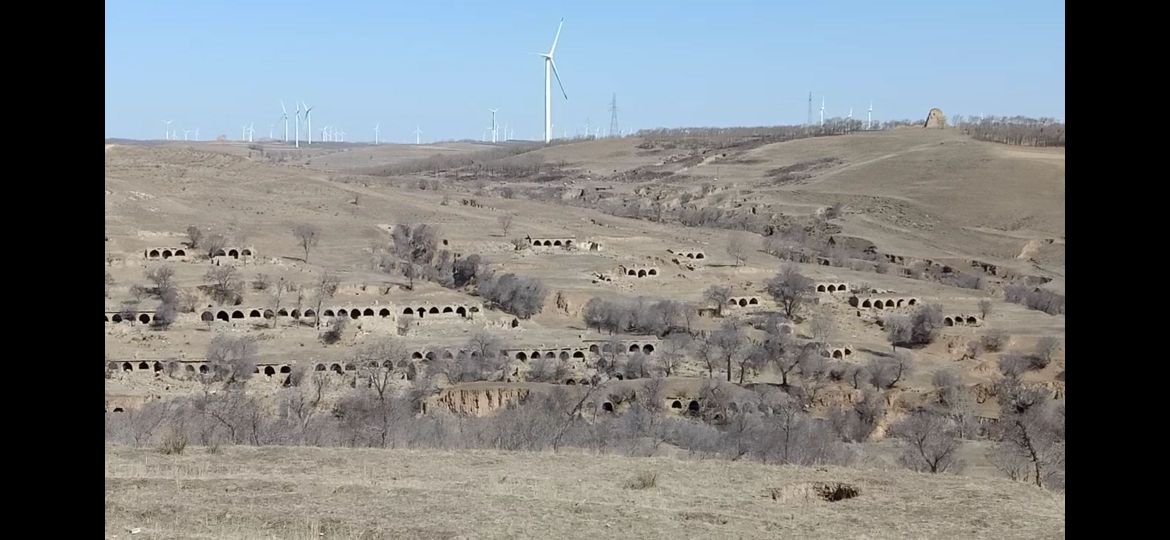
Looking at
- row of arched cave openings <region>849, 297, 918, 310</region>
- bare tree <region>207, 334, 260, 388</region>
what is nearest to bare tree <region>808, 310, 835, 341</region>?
row of arched cave openings <region>849, 297, 918, 310</region>

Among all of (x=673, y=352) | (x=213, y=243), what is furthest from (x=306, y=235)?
(x=673, y=352)

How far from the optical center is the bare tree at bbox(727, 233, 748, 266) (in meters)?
60.3

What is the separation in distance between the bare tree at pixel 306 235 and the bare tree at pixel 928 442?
35.1m

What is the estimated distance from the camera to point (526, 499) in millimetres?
13977

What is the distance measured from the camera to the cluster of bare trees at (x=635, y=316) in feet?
146

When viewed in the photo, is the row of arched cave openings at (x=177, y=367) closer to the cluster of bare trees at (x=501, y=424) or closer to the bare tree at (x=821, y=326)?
the cluster of bare trees at (x=501, y=424)

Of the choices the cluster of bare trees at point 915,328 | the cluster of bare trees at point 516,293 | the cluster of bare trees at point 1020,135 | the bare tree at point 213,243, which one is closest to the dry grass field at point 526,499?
the cluster of bare trees at point 915,328

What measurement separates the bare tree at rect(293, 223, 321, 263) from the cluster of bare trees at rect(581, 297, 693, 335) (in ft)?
59.4

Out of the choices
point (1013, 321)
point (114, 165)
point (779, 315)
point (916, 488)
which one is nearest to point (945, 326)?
point (1013, 321)

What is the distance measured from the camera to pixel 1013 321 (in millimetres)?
46094

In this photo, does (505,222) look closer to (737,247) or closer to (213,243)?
(737,247)

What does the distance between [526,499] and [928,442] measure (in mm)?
14398

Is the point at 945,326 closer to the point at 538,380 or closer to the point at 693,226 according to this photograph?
the point at 538,380

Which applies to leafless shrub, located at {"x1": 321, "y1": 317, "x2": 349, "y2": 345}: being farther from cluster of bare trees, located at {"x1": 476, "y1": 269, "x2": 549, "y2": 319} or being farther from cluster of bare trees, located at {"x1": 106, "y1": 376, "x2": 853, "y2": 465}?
cluster of bare trees, located at {"x1": 476, "y1": 269, "x2": 549, "y2": 319}
